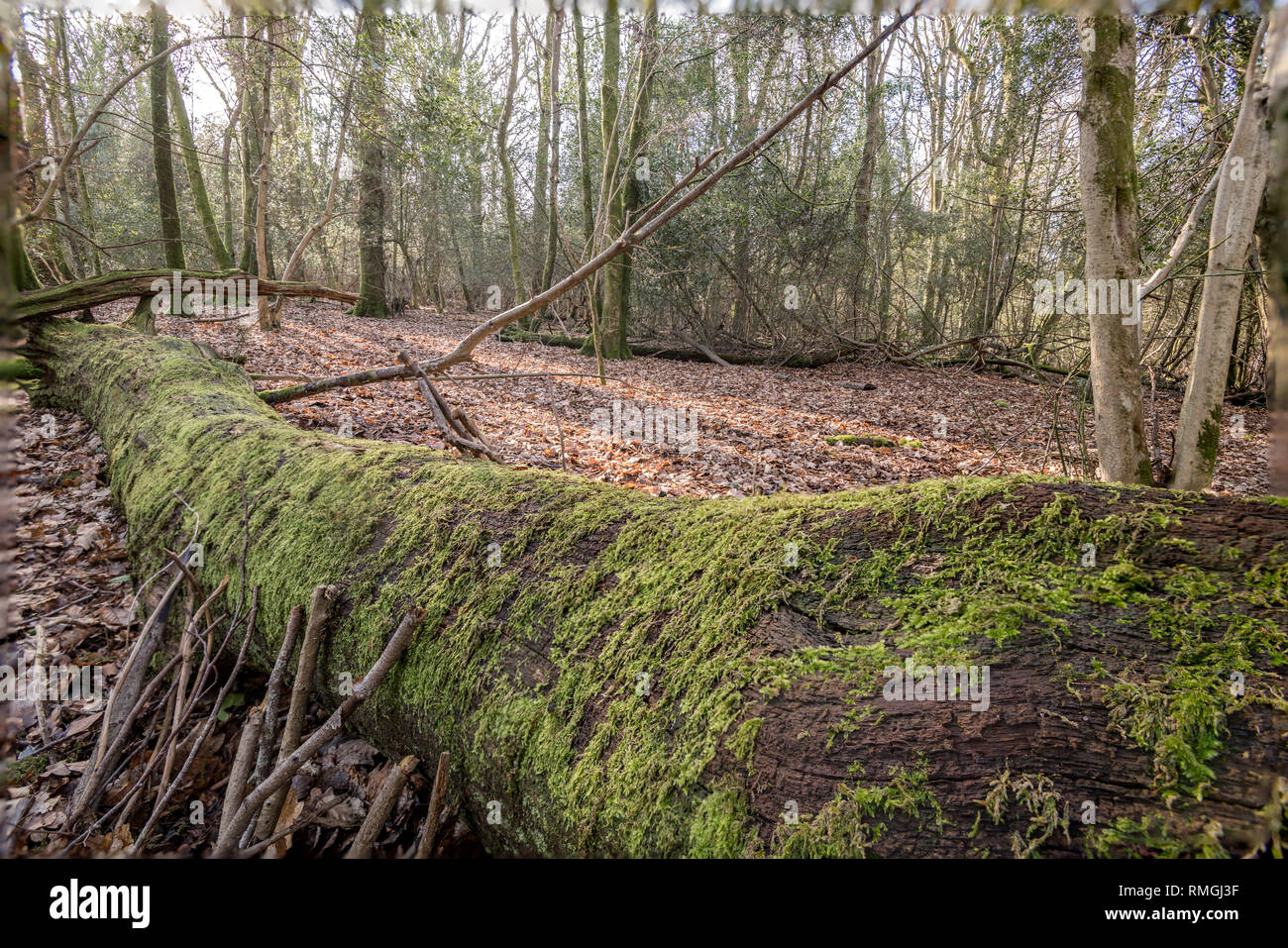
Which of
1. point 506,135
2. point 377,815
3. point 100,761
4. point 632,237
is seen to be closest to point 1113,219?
point 632,237

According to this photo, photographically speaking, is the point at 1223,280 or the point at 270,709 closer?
the point at 270,709

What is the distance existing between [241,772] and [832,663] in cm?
181

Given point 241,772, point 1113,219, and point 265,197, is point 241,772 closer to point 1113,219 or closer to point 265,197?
point 1113,219

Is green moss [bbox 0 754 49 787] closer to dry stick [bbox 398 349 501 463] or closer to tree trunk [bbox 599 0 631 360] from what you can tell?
dry stick [bbox 398 349 501 463]

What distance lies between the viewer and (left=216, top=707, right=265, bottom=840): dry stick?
1797 mm

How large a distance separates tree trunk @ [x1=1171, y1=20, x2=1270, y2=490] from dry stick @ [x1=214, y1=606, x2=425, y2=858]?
4.58m

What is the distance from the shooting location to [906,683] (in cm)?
128

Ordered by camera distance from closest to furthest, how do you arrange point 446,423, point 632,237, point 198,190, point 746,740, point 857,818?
point 857,818
point 746,740
point 632,237
point 446,423
point 198,190

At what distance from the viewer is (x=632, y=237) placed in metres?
3.62

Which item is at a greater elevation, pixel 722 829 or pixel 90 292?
pixel 90 292

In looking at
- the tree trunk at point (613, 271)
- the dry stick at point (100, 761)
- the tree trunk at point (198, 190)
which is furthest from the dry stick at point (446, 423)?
the tree trunk at point (198, 190)

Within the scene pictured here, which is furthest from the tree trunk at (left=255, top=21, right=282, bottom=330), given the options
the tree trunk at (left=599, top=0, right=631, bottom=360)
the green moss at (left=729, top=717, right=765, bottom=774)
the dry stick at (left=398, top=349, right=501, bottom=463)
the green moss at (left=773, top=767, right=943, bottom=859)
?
the green moss at (left=773, top=767, right=943, bottom=859)
